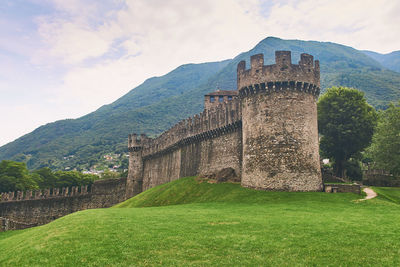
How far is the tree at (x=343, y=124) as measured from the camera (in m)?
42.5

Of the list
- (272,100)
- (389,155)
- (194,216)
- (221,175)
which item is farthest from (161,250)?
(389,155)

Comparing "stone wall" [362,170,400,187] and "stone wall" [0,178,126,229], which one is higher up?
"stone wall" [362,170,400,187]

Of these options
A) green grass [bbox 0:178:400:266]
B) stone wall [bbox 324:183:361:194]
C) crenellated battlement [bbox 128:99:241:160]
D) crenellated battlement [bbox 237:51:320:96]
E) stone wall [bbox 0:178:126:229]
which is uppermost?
crenellated battlement [bbox 237:51:320:96]

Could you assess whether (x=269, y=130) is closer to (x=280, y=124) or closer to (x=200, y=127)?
(x=280, y=124)

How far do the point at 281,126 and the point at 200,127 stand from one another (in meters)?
17.5

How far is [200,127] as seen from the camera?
44.1m

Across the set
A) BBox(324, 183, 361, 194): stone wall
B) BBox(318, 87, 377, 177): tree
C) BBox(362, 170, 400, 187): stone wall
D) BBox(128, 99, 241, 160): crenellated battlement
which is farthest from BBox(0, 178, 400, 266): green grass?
BBox(318, 87, 377, 177): tree

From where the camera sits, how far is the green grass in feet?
37.6

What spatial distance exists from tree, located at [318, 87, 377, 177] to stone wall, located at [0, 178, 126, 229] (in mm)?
36389

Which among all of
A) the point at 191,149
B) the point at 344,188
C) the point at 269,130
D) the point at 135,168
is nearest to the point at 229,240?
the point at 344,188

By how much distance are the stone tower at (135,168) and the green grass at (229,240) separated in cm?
4385

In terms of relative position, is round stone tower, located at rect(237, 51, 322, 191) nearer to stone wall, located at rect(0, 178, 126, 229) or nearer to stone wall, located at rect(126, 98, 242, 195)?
stone wall, located at rect(126, 98, 242, 195)

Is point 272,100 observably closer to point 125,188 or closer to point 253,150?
point 253,150

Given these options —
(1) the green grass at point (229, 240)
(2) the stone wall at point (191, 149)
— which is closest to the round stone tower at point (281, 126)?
(2) the stone wall at point (191, 149)
